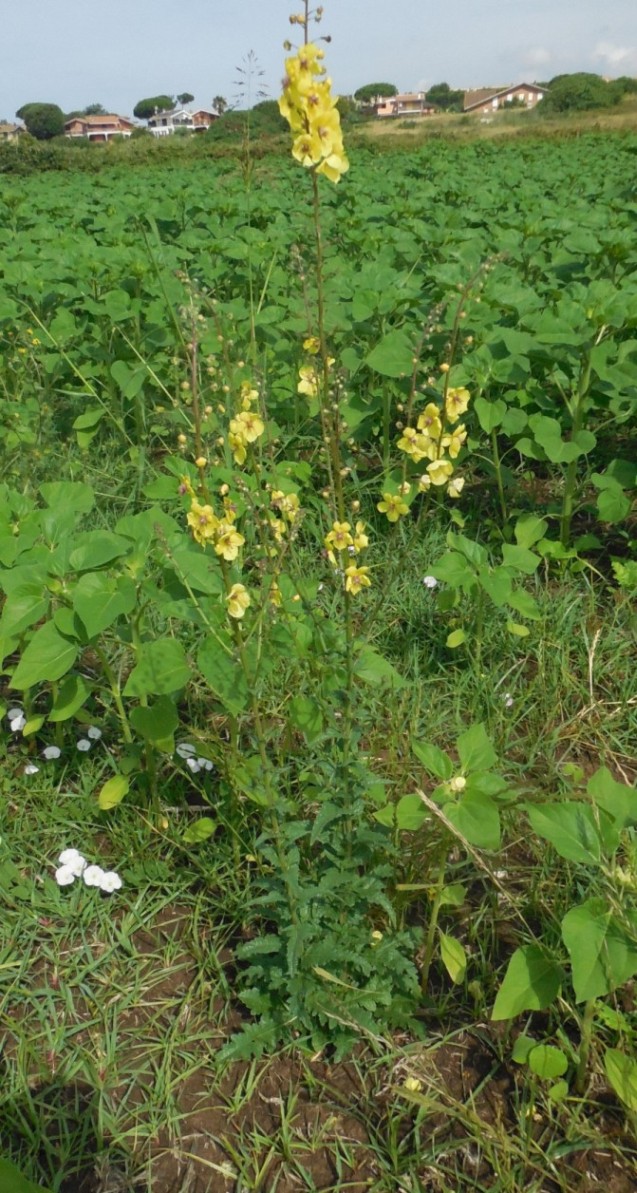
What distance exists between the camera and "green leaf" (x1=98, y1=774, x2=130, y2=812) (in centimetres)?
199

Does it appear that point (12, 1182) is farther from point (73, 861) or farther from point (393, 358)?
point (393, 358)

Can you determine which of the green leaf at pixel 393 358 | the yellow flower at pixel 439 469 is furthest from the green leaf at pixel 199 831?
the green leaf at pixel 393 358

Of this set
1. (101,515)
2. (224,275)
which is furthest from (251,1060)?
(224,275)

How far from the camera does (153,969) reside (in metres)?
1.79

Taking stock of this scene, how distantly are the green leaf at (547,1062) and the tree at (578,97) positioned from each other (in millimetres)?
45764

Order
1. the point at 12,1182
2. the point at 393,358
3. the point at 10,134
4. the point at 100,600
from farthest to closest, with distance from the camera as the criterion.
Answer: the point at 10,134 → the point at 393,358 → the point at 100,600 → the point at 12,1182

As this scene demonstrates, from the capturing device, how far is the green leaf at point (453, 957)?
1.61 meters

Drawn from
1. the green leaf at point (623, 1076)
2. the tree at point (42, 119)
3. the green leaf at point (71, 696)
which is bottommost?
the green leaf at point (623, 1076)

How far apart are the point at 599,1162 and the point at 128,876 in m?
1.13

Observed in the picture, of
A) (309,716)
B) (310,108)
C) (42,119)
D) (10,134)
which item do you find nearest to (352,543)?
(309,716)

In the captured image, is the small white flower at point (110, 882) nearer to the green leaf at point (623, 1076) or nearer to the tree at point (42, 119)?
the green leaf at point (623, 1076)

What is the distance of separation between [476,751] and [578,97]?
162 feet

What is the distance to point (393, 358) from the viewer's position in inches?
116

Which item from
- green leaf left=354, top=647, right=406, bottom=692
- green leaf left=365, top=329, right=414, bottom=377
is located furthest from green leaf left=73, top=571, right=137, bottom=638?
green leaf left=365, top=329, right=414, bottom=377
